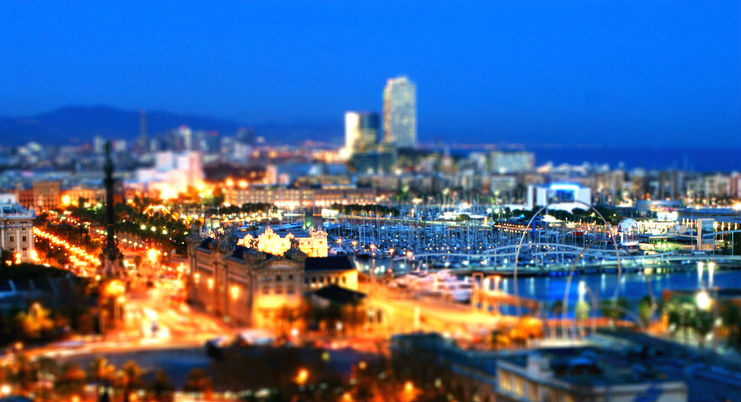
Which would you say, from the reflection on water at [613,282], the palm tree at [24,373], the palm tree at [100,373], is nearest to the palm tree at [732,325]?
the reflection on water at [613,282]

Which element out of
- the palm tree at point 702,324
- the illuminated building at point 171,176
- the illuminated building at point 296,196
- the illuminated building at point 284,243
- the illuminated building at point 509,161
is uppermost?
the illuminated building at point 509,161

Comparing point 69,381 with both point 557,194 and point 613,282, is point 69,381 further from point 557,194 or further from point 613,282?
point 557,194

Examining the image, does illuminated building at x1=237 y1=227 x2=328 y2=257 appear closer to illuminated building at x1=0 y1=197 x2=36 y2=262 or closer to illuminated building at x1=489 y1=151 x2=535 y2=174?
illuminated building at x1=0 y1=197 x2=36 y2=262

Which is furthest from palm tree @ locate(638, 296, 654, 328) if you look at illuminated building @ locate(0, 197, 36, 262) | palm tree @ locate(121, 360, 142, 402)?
illuminated building @ locate(0, 197, 36, 262)

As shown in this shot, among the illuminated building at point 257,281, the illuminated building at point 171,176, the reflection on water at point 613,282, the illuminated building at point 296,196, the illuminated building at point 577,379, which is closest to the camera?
the illuminated building at point 577,379

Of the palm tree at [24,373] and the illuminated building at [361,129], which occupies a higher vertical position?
the illuminated building at [361,129]

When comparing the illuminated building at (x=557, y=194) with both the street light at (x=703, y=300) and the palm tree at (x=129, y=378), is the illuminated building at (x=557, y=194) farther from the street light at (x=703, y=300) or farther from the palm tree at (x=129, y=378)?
the palm tree at (x=129, y=378)

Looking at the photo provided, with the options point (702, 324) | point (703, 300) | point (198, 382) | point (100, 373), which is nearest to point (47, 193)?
point (100, 373)

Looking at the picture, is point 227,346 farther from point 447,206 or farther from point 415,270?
point 447,206
